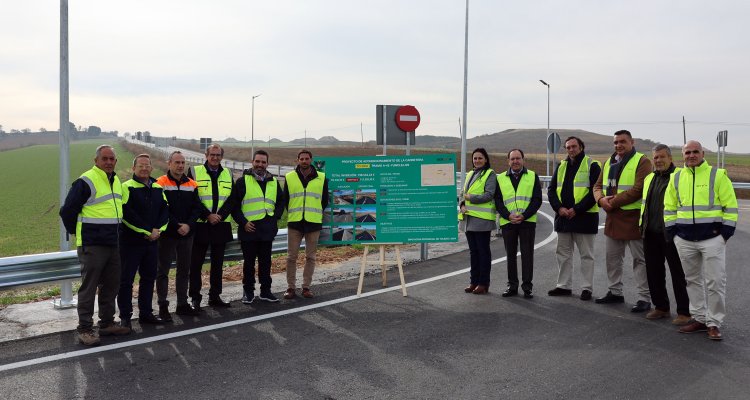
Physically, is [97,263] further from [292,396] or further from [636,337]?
[636,337]

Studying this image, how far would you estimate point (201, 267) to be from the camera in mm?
7691

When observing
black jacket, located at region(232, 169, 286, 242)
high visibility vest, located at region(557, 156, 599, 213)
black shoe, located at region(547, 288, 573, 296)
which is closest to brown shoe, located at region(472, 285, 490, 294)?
black shoe, located at region(547, 288, 573, 296)

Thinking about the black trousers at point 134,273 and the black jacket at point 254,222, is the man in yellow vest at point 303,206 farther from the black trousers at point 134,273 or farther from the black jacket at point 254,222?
the black trousers at point 134,273

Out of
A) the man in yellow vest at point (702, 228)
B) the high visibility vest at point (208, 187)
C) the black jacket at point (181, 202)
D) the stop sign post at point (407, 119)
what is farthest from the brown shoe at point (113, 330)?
the stop sign post at point (407, 119)

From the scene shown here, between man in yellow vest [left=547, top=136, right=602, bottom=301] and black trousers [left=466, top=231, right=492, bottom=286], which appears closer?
man in yellow vest [left=547, top=136, right=602, bottom=301]

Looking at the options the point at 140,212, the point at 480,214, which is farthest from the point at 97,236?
the point at 480,214

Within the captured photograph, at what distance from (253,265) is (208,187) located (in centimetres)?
119

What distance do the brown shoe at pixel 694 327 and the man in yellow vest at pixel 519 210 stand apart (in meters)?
2.10

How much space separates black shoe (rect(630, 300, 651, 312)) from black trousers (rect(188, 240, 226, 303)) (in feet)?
16.2

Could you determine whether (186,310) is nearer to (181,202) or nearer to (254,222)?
(181,202)

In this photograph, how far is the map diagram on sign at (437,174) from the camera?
28.8ft

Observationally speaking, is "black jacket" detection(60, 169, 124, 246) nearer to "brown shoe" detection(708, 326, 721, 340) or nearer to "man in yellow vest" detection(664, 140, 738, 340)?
"man in yellow vest" detection(664, 140, 738, 340)

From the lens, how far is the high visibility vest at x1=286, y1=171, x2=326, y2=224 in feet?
27.8

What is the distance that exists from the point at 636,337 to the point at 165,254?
5.14 meters
